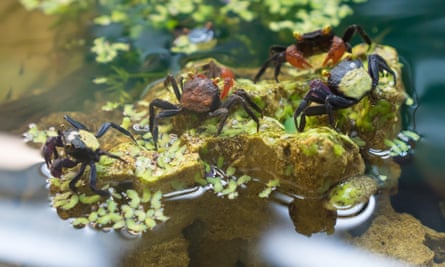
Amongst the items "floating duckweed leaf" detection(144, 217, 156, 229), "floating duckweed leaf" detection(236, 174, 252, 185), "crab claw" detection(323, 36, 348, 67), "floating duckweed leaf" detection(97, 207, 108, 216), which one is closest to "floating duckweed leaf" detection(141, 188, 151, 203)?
"floating duckweed leaf" detection(144, 217, 156, 229)

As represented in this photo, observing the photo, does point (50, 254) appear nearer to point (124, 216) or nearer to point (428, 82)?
point (124, 216)

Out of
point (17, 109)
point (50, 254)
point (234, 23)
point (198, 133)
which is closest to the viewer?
point (50, 254)

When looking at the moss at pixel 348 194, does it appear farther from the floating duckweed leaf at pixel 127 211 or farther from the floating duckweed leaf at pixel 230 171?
the floating duckweed leaf at pixel 127 211

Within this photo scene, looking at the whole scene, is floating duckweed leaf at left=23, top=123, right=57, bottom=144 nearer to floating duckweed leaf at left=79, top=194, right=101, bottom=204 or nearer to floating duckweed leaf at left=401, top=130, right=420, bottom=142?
floating duckweed leaf at left=79, top=194, right=101, bottom=204

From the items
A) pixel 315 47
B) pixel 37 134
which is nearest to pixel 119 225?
pixel 37 134

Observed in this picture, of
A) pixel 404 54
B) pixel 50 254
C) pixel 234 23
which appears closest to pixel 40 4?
pixel 234 23

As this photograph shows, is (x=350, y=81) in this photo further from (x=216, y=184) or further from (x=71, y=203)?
(x=71, y=203)
